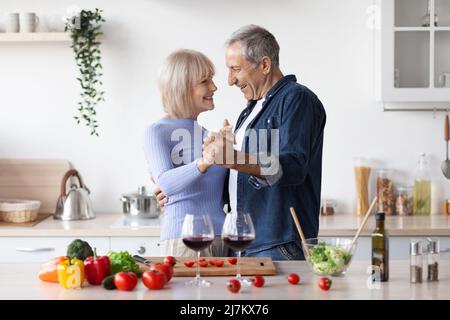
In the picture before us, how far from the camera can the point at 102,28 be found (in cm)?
482

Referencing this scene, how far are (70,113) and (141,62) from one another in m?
0.51

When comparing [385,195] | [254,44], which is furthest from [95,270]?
[385,195]

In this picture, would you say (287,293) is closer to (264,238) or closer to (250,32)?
(264,238)

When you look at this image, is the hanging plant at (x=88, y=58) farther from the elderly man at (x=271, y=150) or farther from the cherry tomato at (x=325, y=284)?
the cherry tomato at (x=325, y=284)

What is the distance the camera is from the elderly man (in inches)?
116

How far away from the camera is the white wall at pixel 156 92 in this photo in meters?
4.83

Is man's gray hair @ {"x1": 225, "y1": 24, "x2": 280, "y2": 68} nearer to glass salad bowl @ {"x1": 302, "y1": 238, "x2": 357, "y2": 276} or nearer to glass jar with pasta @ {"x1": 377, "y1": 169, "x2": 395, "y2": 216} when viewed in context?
glass salad bowl @ {"x1": 302, "y1": 238, "x2": 357, "y2": 276}

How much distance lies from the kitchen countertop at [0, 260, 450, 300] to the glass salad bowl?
26 mm

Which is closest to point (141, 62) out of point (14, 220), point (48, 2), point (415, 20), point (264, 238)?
point (48, 2)

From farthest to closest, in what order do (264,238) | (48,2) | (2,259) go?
1. (48,2)
2. (2,259)
3. (264,238)

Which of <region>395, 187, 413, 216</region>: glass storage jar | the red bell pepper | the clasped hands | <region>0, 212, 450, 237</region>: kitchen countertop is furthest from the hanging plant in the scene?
the red bell pepper

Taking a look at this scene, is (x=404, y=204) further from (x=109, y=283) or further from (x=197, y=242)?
(x=109, y=283)

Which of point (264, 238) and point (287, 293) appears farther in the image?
point (264, 238)
